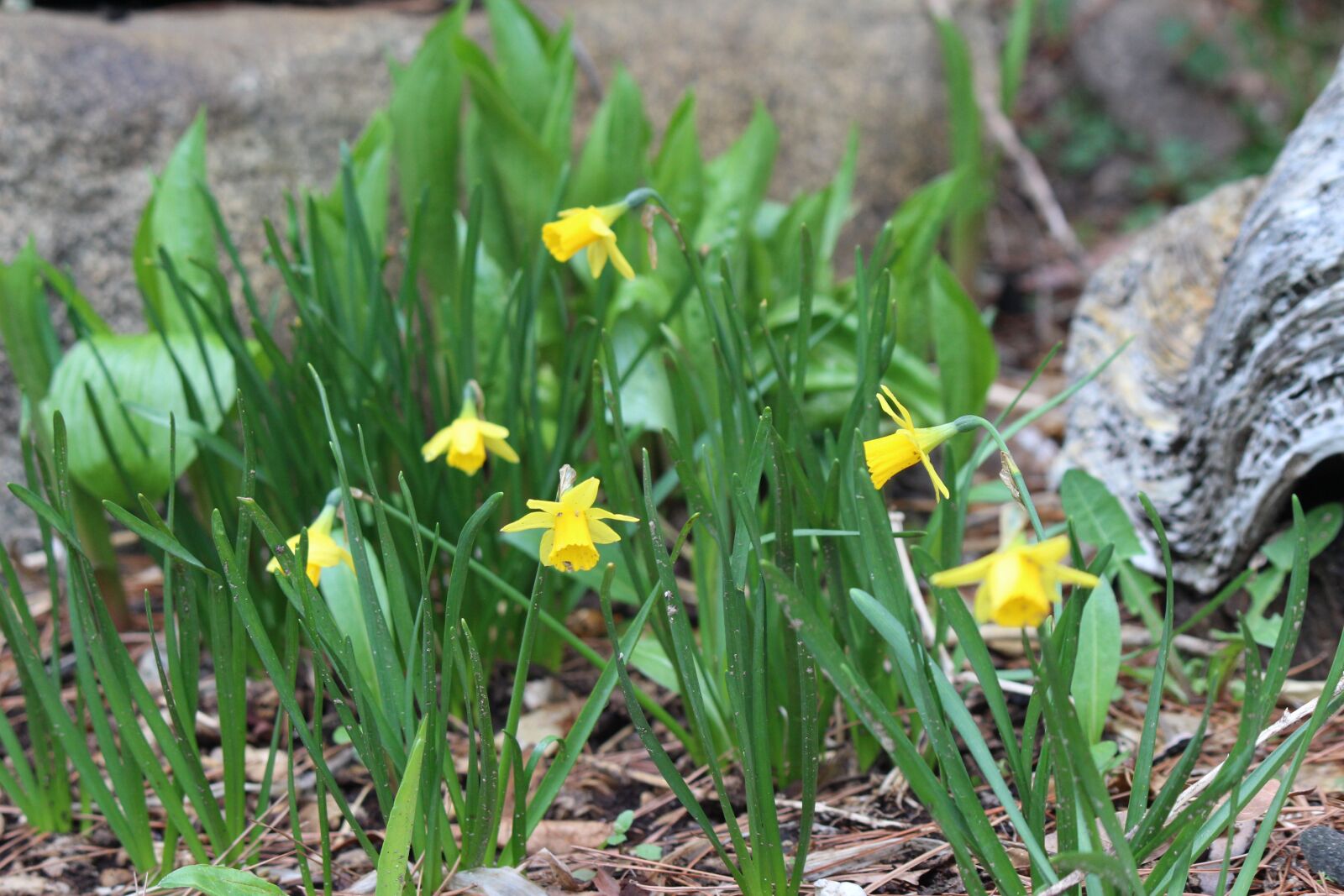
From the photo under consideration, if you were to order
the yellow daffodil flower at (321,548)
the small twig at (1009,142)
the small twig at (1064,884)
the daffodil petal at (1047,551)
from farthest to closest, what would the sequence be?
the small twig at (1009,142) → the yellow daffodil flower at (321,548) → the small twig at (1064,884) → the daffodil petal at (1047,551)

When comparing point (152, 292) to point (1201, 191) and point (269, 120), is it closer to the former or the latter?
point (269, 120)

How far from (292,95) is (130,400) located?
117 centimetres

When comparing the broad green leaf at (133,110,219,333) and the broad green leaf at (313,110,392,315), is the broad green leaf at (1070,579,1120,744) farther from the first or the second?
the broad green leaf at (133,110,219,333)

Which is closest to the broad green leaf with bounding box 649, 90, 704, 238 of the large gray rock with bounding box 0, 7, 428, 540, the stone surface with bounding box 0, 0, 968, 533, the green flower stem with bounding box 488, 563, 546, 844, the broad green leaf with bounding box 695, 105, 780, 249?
the broad green leaf with bounding box 695, 105, 780, 249

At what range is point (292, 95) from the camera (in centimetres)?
258

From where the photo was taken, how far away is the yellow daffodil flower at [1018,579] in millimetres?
769

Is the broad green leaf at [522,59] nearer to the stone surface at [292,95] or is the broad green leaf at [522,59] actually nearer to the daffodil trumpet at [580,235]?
the stone surface at [292,95]

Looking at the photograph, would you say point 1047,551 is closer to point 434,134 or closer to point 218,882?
point 218,882

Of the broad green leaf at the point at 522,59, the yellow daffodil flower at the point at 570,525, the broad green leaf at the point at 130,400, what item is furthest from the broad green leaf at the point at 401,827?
the broad green leaf at the point at 522,59

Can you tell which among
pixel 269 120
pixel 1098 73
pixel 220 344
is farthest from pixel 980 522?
pixel 1098 73

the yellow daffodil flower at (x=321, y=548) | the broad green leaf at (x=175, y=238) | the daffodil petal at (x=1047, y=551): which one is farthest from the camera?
the broad green leaf at (x=175, y=238)

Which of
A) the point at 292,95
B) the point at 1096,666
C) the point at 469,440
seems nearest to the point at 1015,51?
the point at 292,95

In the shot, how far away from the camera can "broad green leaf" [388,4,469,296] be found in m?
2.09

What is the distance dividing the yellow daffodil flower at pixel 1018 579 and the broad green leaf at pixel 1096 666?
1.90 ft
